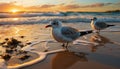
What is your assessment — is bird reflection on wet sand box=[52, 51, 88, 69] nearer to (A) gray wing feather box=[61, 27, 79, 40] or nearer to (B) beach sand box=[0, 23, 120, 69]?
(B) beach sand box=[0, 23, 120, 69]

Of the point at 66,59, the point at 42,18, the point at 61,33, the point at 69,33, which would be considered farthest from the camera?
the point at 42,18

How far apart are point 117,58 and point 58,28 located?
1.76 m

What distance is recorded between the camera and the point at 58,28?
6.66 metres

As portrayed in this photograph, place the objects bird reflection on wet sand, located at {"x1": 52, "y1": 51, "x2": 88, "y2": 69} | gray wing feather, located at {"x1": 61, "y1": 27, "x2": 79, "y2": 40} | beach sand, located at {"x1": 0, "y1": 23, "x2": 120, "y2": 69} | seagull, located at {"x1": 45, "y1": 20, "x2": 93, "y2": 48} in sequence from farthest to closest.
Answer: gray wing feather, located at {"x1": 61, "y1": 27, "x2": 79, "y2": 40}, seagull, located at {"x1": 45, "y1": 20, "x2": 93, "y2": 48}, bird reflection on wet sand, located at {"x1": 52, "y1": 51, "x2": 88, "y2": 69}, beach sand, located at {"x1": 0, "y1": 23, "x2": 120, "y2": 69}

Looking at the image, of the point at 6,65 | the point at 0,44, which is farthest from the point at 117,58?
the point at 0,44

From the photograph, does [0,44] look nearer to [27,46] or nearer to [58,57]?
[27,46]

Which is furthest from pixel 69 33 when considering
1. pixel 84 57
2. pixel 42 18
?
pixel 42 18

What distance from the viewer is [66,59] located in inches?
231

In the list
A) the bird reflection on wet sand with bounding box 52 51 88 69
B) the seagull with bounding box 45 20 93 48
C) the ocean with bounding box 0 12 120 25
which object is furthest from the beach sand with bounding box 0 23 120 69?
the ocean with bounding box 0 12 120 25

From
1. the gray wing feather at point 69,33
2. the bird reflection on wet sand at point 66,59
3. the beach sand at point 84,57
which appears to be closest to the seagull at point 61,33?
the gray wing feather at point 69,33

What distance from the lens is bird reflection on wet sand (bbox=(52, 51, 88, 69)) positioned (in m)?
5.33

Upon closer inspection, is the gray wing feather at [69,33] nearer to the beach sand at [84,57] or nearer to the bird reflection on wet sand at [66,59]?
the beach sand at [84,57]

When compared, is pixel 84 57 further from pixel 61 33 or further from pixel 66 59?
pixel 61 33

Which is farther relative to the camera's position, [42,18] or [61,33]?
[42,18]
